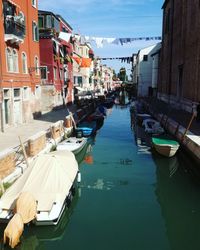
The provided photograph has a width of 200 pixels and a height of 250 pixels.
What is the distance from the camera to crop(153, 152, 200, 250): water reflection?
961 cm

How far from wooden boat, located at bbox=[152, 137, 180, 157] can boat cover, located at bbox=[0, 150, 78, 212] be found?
7.68 m

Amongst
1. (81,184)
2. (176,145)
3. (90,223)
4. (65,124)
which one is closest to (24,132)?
(65,124)

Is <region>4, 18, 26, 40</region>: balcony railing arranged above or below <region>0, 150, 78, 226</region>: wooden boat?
above

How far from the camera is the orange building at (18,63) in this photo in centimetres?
2120

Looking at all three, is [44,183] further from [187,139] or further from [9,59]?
[9,59]

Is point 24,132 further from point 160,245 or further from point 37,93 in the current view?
point 160,245

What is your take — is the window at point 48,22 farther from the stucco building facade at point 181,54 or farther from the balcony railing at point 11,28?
the stucco building facade at point 181,54

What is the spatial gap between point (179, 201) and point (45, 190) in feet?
19.1

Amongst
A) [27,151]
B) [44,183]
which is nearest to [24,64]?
[27,151]

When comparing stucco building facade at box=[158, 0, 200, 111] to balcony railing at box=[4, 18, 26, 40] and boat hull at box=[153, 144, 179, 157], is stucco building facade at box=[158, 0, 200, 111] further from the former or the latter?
balcony railing at box=[4, 18, 26, 40]

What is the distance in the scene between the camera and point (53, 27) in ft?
117

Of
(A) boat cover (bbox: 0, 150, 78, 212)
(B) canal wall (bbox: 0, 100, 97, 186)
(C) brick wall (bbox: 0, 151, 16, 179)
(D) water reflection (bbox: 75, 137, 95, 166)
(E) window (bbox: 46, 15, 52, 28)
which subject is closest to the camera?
(A) boat cover (bbox: 0, 150, 78, 212)

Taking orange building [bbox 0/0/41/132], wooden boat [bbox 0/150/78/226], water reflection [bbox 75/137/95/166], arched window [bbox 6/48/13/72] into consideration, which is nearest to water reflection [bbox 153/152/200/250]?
wooden boat [bbox 0/150/78/226]

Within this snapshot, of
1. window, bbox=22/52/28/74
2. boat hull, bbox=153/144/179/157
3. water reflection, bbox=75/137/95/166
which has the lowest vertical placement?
water reflection, bbox=75/137/95/166
